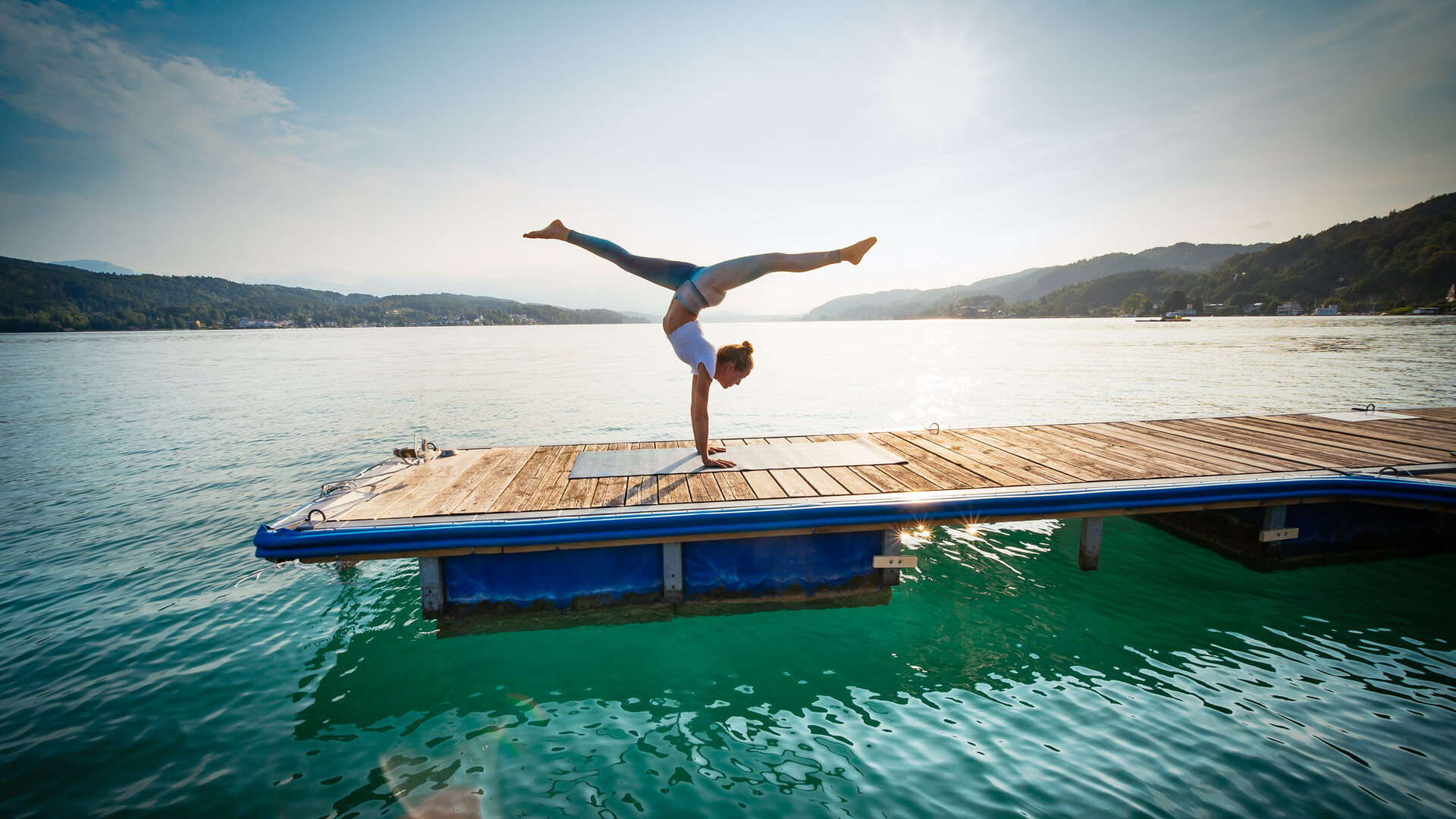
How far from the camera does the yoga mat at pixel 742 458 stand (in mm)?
6859

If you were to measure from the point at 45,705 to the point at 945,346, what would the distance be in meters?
71.5

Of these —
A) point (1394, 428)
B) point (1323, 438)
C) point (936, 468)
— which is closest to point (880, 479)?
point (936, 468)

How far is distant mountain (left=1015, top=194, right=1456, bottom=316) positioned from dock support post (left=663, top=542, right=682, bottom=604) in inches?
7052

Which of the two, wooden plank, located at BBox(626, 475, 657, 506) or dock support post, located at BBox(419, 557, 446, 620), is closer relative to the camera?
dock support post, located at BBox(419, 557, 446, 620)

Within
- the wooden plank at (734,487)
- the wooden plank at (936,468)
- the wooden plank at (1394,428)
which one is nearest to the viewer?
the wooden plank at (734,487)

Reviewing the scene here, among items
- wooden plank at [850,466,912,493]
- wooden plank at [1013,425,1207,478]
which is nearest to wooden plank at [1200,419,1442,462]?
wooden plank at [1013,425,1207,478]

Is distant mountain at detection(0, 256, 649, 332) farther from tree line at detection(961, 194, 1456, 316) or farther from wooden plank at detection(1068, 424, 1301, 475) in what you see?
tree line at detection(961, 194, 1456, 316)

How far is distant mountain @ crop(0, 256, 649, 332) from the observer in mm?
112250

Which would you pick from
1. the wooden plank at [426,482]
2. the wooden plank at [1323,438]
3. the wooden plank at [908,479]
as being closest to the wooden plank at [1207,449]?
the wooden plank at [1323,438]

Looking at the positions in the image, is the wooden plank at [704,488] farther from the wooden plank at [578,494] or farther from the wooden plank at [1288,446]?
the wooden plank at [1288,446]

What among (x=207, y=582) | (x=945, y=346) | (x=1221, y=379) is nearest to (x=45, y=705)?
(x=207, y=582)

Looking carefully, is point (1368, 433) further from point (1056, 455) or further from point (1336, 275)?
point (1336, 275)

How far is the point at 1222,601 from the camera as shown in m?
6.53

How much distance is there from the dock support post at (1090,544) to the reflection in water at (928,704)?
11.6 inches
